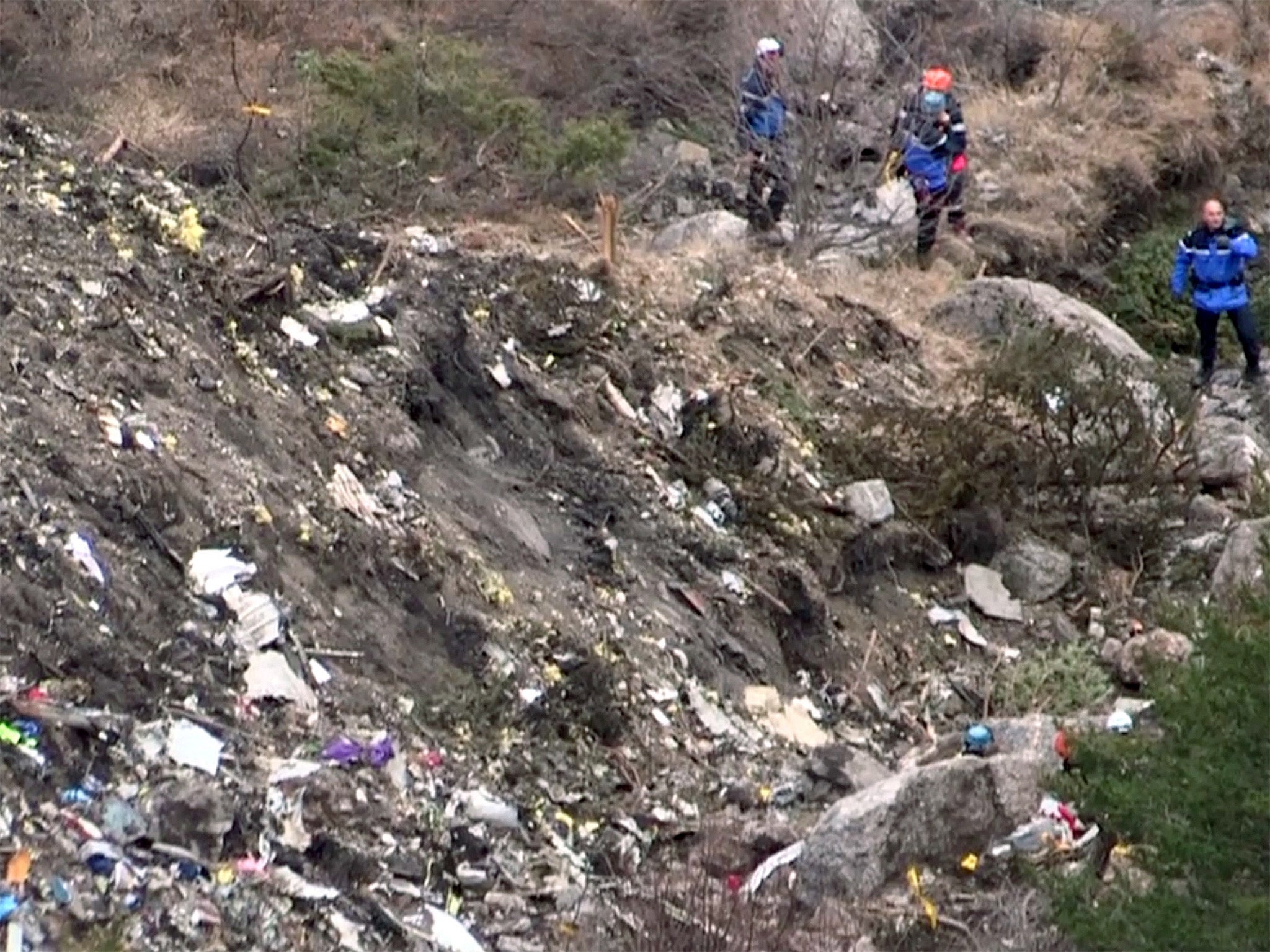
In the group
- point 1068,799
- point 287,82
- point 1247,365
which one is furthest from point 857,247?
point 1068,799

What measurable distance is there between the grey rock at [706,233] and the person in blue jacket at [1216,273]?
2.80m

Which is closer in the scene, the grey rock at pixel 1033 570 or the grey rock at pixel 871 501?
the grey rock at pixel 871 501

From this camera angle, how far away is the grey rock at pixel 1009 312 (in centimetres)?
1233

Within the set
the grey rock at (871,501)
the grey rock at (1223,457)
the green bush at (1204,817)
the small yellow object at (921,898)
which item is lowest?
the grey rock at (1223,457)

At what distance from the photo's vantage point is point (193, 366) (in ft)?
23.9

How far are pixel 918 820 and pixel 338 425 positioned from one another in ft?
9.57

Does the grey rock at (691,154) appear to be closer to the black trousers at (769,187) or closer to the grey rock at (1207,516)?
the black trousers at (769,187)

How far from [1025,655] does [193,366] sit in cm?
404

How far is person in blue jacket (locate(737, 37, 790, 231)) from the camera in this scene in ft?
44.3

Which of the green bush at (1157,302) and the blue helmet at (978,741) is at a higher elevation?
the blue helmet at (978,741)

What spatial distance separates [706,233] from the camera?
13055mm

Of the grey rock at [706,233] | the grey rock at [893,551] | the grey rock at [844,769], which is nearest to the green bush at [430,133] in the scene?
the grey rock at [706,233]

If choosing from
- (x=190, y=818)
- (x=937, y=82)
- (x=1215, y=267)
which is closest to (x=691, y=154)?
(x=937, y=82)

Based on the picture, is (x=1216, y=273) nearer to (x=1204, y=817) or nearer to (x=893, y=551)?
(x=893, y=551)
